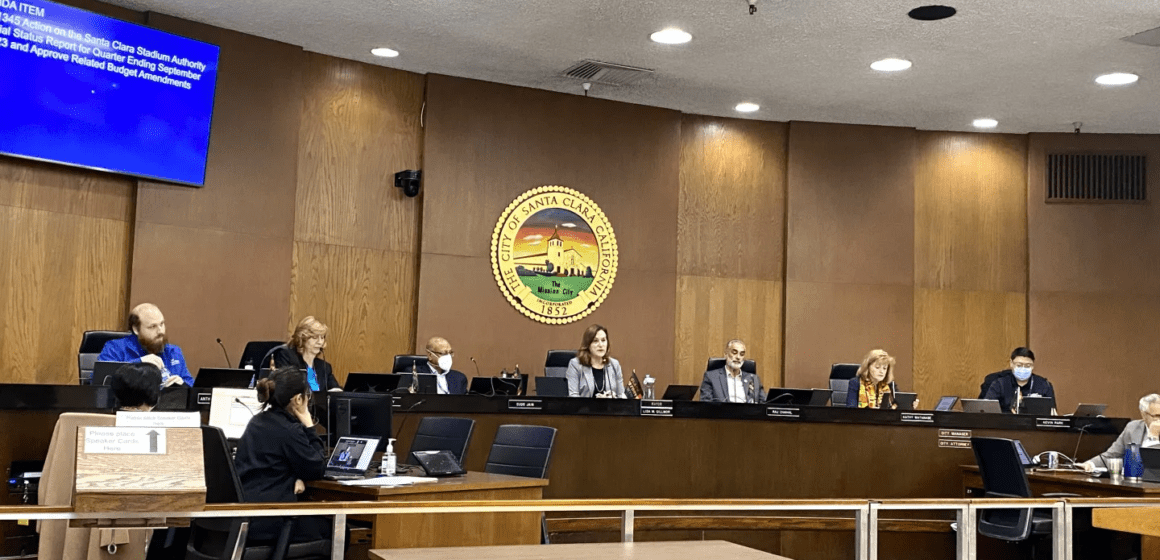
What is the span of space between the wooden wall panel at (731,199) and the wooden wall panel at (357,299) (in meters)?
2.47

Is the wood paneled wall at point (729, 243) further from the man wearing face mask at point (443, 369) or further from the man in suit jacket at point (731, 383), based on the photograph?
the man wearing face mask at point (443, 369)

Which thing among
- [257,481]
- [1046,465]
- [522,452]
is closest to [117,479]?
[257,481]

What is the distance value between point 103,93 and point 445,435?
11.1 ft

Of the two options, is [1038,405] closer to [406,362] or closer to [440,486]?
[406,362]

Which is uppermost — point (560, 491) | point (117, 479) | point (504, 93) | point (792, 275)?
point (504, 93)

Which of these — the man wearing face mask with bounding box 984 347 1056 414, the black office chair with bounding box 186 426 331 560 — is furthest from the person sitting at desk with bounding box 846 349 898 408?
the black office chair with bounding box 186 426 331 560

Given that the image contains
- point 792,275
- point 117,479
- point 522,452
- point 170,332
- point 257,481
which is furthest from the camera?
point 792,275

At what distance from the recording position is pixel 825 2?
7.05 meters

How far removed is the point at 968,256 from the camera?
1030 centimetres

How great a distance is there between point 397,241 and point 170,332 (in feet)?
6.26

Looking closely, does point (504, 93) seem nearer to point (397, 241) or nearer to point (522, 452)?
point (397, 241)

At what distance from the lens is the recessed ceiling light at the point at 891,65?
8250 millimetres

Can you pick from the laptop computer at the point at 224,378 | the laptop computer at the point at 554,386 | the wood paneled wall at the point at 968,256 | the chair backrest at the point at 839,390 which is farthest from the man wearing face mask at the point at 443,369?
the wood paneled wall at the point at 968,256

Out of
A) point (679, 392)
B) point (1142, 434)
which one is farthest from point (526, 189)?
point (1142, 434)
